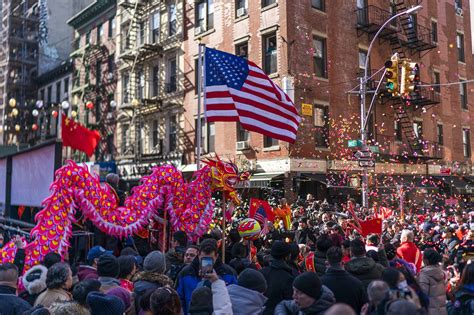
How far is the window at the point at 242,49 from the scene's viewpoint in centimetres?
2447

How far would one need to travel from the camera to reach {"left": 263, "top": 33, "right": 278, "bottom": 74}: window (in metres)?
23.1

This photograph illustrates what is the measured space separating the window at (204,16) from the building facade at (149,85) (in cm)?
132

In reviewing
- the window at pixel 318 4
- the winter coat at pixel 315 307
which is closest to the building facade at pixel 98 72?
the window at pixel 318 4

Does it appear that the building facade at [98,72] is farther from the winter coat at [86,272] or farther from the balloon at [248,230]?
the winter coat at [86,272]

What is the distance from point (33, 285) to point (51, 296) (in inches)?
16.1

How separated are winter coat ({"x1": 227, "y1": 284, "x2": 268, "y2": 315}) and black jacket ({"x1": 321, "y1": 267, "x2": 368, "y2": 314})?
0.69 meters

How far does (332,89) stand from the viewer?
78.9ft

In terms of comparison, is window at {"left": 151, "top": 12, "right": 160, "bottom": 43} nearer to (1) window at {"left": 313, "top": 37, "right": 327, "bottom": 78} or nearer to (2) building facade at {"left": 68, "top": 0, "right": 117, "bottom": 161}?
(2) building facade at {"left": 68, "top": 0, "right": 117, "bottom": 161}

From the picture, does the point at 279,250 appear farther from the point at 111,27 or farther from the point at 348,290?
the point at 111,27

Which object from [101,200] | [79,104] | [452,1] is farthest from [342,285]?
[79,104]

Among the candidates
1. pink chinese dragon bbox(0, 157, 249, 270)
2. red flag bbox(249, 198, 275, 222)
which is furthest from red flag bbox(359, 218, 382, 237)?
pink chinese dragon bbox(0, 157, 249, 270)

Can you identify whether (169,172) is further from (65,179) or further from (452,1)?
(452,1)

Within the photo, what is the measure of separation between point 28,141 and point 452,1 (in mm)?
37158

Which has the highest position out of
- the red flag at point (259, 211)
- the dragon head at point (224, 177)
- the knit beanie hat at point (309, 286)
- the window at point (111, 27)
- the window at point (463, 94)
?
the window at point (111, 27)
